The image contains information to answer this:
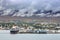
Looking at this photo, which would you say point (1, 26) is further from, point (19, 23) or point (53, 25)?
point (53, 25)

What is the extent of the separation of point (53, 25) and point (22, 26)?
574cm

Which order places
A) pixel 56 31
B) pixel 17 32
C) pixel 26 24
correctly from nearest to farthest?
1. pixel 17 32
2. pixel 56 31
3. pixel 26 24

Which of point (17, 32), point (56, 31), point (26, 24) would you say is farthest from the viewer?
point (26, 24)

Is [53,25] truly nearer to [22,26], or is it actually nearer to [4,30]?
[22,26]

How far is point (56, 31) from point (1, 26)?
9.67 m

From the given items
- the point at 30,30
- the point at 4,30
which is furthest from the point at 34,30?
the point at 4,30

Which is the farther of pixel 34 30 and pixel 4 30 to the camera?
pixel 4 30

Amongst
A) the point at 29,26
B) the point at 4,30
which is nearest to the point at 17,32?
the point at 29,26

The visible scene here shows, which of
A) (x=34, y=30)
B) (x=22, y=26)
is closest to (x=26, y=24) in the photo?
(x=22, y=26)

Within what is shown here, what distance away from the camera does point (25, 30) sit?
41.9 metres

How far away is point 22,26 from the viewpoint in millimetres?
46219

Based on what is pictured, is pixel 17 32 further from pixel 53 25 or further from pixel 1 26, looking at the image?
pixel 53 25

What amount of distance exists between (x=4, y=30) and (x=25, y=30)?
7105mm

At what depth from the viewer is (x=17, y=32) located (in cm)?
4078
